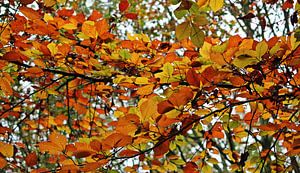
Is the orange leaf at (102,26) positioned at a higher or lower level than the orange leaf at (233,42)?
higher

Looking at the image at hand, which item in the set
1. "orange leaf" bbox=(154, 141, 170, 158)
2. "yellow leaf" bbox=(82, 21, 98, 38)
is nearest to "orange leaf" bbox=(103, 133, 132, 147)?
"orange leaf" bbox=(154, 141, 170, 158)

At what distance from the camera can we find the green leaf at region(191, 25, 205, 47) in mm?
900

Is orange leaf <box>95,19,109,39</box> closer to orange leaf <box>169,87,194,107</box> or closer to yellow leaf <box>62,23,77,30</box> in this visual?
yellow leaf <box>62,23,77,30</box>

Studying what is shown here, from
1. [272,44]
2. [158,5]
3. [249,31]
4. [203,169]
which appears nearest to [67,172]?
[272,44]

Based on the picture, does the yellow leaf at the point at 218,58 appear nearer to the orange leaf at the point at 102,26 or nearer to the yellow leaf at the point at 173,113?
the yellow leaf at the point at 173,113

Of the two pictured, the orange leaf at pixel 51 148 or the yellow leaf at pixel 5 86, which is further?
the yellow leaf at pixel 5 86

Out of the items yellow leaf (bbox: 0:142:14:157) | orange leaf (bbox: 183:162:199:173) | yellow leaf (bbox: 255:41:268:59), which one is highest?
yellow leaf (bbox: 255:41:268:59)

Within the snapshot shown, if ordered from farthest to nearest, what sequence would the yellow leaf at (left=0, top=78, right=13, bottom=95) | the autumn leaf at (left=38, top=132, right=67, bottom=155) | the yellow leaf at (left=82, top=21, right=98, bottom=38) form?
the yellow leaf at (left=82, top=21, right=98, bottom=38), the yellow leaf at (left=0, top=78, right=13, bottom=95), the autumn leaf at (left=38, top=132, right=67, bottom=155)

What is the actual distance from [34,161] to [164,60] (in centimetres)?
65

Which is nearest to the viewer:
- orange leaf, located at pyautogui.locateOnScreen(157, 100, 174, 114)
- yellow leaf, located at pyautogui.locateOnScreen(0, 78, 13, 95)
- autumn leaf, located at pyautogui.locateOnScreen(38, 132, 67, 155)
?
orange leaf, located at pyautogui.locateOnScreen(157, 100, 174, 114)

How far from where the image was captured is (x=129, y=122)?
1096 millimetres

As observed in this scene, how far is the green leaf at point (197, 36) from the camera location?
35.4 inches

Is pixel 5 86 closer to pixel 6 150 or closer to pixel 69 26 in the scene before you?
pixel 6 150

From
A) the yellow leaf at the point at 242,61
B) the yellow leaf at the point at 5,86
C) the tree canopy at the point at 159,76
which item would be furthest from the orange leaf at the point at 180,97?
the yellow leaf at the point at 5,86
